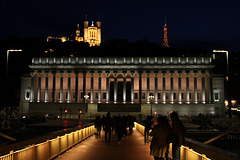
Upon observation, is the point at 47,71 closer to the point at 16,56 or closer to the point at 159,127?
the point at 16,56

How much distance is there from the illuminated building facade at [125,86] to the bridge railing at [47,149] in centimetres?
5880

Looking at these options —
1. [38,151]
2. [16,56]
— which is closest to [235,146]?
[38,151]

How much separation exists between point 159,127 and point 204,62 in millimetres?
77054

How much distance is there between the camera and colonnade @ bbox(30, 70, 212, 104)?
269ft

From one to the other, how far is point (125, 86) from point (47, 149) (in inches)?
2754

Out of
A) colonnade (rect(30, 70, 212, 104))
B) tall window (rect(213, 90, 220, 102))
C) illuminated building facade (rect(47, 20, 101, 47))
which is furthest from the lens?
illuminated building facade (rect(47, 20, 101, 47))

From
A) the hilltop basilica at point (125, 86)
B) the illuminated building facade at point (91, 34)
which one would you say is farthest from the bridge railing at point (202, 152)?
the illuminated building facade at point (91, 34)

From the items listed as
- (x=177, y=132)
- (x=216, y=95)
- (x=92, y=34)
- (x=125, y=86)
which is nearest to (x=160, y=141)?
(x=177, y=132)

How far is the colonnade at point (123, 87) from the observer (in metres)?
82.1

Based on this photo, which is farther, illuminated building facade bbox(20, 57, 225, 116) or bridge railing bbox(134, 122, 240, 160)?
illuminated building facade bbox(20, 57, 225, 116)

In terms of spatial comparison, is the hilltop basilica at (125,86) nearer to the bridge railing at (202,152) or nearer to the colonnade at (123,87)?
the colonnade at (123,87)

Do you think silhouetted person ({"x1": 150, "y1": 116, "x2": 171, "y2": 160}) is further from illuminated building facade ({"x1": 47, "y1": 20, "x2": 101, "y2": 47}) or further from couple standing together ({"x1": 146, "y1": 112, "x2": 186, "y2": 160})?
illuminated building facade ({"x1": 47, "y1": 20, "x2": 101, "y2": 47})

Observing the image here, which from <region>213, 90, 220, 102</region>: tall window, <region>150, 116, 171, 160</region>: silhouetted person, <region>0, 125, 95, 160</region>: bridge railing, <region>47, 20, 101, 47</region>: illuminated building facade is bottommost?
<region>0, 125, 95, 160</region>: bridge railing

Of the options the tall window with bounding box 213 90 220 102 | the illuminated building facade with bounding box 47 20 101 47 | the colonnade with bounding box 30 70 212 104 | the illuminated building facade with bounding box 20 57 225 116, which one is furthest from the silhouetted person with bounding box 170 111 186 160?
the illuminated building facade with bounding box 47 20 101 47
